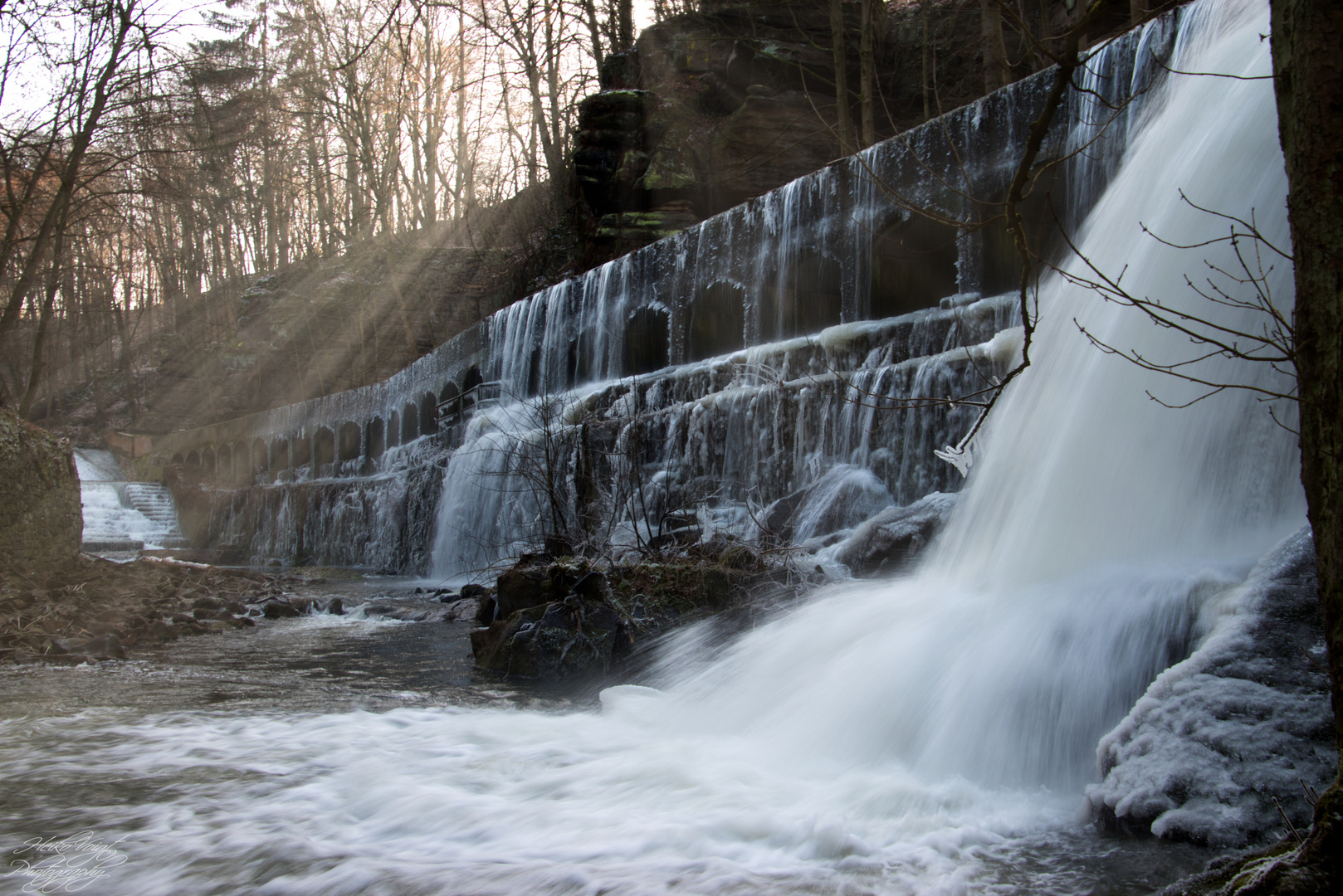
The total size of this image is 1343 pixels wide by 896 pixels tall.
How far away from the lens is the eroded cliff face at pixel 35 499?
26.8 feet

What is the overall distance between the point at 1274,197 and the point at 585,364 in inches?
519

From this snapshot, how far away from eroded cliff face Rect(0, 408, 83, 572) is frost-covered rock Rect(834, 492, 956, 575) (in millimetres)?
7630

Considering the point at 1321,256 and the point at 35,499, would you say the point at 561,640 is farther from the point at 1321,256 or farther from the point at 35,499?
the point at 35,499

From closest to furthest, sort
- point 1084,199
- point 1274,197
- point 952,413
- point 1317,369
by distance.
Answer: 1. point 1317,369
2. point 1274,197
3. point 952,413
4. point 1084,199

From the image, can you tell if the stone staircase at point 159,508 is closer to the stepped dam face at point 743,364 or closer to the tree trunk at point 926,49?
the stepped dam face at point 743,364

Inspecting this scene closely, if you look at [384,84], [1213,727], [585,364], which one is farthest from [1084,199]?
[384,84]

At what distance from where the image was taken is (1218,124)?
233 inches

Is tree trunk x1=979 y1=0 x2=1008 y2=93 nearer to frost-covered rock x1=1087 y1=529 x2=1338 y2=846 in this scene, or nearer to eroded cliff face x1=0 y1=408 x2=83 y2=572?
frost-covered rock x1=1087 y1=529 x2=1338 y2=846

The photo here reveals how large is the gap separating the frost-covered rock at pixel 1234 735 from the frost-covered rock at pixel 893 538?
3.26 metres

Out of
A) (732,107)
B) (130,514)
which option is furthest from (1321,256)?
(130,514)

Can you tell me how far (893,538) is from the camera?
6547 millimetres

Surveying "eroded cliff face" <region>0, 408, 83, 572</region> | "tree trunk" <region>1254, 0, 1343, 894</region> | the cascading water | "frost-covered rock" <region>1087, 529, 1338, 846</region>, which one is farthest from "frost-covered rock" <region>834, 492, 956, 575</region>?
"eroded cliff face" <region>0, 408, 83, 572</region>

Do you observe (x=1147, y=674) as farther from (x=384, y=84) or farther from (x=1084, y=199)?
(x=384, y=84)

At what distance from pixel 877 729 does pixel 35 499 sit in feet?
28.1
